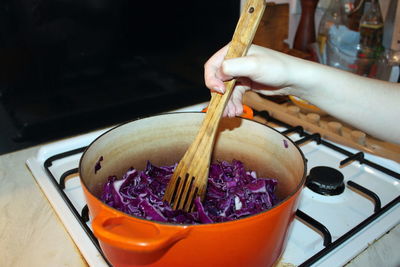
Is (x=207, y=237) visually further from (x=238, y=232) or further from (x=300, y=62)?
(x=300, y=62)

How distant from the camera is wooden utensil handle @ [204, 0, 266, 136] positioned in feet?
1.65

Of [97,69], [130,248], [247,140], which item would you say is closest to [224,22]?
[97,69]

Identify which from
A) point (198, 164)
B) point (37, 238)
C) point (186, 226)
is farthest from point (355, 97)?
point (37, 238)

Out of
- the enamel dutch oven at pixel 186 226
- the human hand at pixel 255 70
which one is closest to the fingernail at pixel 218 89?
the human hand at pixel 255 70

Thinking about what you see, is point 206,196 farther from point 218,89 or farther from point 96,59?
point 96,59

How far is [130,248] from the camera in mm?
386

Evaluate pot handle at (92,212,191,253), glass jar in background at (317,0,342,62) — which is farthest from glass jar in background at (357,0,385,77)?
pot handle at (92,212,191,253)

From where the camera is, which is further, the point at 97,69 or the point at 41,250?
the point at 97,69

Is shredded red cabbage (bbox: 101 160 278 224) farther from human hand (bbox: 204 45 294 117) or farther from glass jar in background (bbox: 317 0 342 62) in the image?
glass jar in background (bbox: 317 0 342 62)

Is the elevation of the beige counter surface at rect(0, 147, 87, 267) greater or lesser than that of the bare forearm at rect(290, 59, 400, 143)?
lesser

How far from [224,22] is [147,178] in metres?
0.61

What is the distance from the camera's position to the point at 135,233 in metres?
0.41

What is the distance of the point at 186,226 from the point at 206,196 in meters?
0.26

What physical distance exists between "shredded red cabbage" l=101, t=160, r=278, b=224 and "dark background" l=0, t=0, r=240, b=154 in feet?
1.16
